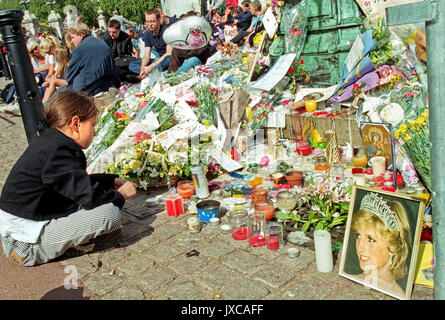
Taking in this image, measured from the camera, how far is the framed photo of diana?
7.38 feet

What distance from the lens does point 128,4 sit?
5059 cm

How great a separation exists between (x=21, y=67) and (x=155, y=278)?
2880 mm

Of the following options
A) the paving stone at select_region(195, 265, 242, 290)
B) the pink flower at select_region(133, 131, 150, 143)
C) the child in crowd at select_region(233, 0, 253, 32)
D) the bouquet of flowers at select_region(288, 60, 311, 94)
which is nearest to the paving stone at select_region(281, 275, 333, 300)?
the paving stone at select_region(195, 265, 242, 290)

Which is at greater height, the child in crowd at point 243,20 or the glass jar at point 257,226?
the child in crowd at point 243,20

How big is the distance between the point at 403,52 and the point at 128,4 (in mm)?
51292

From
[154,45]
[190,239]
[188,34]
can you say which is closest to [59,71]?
[154,45]

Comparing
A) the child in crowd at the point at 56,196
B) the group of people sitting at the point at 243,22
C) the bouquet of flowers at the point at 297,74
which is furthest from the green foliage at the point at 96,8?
the child in crowd at the point at 56,196

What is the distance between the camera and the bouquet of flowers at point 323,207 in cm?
321

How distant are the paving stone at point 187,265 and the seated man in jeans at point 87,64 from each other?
4.87 m

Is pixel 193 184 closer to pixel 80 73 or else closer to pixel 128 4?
pixel 80 73

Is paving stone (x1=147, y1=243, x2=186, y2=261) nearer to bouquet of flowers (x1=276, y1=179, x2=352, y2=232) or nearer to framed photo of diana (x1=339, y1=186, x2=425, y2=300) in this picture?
bouquet of flowers (x1=276, y1=179, x2=352, y2=232)

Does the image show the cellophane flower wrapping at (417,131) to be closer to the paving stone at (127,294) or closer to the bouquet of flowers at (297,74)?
the bouquet of flowers at (297,74)

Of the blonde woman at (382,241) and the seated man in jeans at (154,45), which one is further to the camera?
the seated man in jeans at (154,45)
